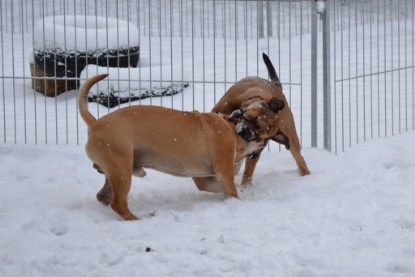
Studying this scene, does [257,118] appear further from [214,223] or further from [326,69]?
[326,69]

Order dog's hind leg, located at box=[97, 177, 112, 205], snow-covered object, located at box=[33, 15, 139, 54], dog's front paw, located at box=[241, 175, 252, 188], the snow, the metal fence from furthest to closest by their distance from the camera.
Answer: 1. snow-covered object, located at box=[33, 15, 139, 54]
2. the metal fence
3. dog's front paw, located at box=[241, 175, 252, 188]
4. dog's hind leg, located at box=[97, 177, 112, 205]
5. the snow

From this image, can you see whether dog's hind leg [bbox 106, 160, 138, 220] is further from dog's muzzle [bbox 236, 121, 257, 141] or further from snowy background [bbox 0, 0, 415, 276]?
dog's muzzle [bbox 236, 121, 257, 141]

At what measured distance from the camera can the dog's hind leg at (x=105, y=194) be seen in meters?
5.07

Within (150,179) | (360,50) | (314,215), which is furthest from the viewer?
(360,50)

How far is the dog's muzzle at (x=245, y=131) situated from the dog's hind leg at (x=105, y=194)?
929 mm

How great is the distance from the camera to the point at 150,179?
5.86m

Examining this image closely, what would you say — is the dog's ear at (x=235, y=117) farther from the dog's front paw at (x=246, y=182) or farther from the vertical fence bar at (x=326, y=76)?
the vertical fence bar at (x=326, y=76)

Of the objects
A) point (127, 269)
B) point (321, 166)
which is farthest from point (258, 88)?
point (127, 269)

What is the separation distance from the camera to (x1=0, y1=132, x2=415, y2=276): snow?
385 centimetres

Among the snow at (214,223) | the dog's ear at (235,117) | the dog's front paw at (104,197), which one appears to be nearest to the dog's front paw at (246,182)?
the snow at (214,223)

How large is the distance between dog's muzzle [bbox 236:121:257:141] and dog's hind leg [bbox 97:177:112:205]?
3.05ft

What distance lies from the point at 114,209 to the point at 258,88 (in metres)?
1.65

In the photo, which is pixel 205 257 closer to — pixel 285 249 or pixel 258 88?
pixel 285 249

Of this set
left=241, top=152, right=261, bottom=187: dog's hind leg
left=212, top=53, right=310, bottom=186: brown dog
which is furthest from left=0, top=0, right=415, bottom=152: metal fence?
left=241, top=152, right=261, bottom=187: dog's hind leg
